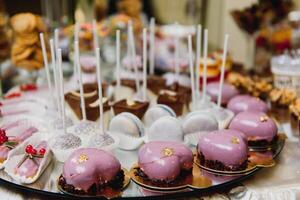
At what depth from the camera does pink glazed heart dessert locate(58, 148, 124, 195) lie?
119cm

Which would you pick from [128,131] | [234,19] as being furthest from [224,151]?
[234,19]

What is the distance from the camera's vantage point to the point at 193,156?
1.32 metres

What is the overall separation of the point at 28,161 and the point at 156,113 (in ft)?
1.61

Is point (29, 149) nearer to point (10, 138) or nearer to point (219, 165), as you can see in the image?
point (10, 138)

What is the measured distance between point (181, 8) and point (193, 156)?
8.04 feet

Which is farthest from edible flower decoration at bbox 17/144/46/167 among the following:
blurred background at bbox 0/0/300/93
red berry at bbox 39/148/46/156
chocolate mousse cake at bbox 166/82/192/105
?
blurred background at bbox 0/0/300/93

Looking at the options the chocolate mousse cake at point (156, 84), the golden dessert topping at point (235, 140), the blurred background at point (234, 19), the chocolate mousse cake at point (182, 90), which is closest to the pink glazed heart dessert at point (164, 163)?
the golden dessert topping at point (235, 140)

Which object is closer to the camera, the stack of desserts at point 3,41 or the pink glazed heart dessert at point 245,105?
the pink glazed heart dessert at point 245,105

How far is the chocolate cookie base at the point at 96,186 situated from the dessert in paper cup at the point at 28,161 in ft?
0.29

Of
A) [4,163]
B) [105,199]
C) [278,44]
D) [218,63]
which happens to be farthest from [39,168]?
[278,44]

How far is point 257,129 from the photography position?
1.47 m

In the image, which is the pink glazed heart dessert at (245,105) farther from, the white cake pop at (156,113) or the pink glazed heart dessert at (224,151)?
the pink glazed heart dessert at (224,151)

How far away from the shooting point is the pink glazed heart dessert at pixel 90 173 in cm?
119

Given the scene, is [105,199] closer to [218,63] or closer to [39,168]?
[39,168]
